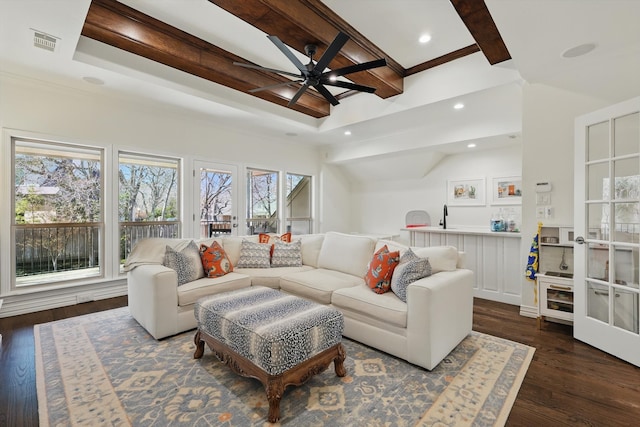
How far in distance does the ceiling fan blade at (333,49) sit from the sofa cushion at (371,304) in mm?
1984

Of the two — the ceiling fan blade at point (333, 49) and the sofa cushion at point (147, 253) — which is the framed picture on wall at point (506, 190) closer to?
the ceiling fan blade at point (333, 49)

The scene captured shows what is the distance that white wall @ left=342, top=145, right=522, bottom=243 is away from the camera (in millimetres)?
4652

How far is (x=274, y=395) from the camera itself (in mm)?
1636

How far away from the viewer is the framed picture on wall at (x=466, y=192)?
4.79m

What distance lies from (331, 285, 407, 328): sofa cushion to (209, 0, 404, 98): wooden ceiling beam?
2.31 metres

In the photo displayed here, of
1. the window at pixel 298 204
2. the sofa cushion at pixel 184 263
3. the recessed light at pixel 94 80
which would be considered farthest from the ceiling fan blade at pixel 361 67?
the window at pixel 298 204

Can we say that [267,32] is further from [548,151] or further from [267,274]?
[548,151]

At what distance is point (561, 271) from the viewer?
3100 millimetres

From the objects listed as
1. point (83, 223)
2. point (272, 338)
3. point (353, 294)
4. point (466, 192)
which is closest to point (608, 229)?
point (353, 294)

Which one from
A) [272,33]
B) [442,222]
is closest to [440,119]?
[442,222]

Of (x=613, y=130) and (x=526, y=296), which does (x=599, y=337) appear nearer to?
(x=526, y=296)

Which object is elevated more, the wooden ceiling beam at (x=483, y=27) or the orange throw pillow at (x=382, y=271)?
the wooden ceiling beam at (x=483, y=27)

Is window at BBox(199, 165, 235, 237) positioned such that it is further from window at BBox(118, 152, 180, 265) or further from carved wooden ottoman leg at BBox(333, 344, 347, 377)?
carved wooden ottoman leg at BBox(333, 344, 347, 377)

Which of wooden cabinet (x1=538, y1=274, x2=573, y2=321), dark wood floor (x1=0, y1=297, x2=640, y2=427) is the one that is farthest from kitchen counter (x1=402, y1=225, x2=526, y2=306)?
dark wood floor (x1=0, y1=297, x2=640, y2=427)
